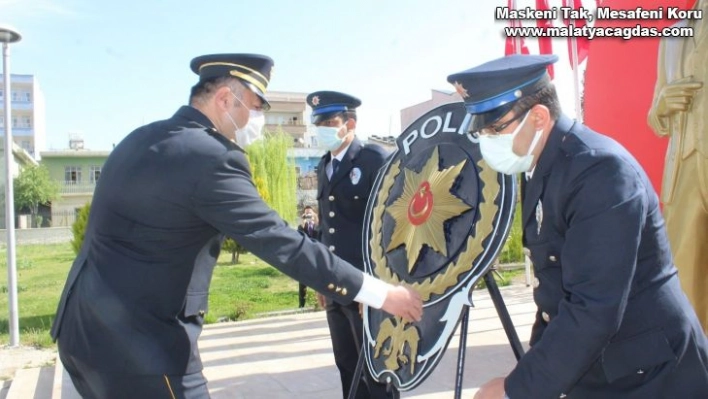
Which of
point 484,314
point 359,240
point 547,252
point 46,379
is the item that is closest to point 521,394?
point 547,252

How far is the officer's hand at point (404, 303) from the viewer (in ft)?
6.98

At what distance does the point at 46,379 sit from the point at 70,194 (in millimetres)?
44847

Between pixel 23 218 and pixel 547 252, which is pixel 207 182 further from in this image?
pixel 23 218

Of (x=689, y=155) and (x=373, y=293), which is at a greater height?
(x=689, y=155)

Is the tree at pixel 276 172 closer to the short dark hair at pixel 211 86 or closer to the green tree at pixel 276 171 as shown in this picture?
the green tree at pixel 276 171

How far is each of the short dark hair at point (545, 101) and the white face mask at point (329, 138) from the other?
206 cm

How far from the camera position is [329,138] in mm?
3662

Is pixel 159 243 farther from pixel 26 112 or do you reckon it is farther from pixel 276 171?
pixel 26 112

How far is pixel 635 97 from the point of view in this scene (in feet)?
16.8

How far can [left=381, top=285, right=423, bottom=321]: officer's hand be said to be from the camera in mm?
2129

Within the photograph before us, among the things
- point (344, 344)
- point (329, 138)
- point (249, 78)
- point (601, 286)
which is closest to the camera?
point (601, 286)

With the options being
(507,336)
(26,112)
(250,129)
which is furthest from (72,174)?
(507,336)

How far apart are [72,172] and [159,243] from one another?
161 feet

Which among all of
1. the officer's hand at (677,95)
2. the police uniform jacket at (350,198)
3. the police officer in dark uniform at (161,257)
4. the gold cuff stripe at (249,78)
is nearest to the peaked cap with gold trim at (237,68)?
the gold cuff stripe at (249,78)
